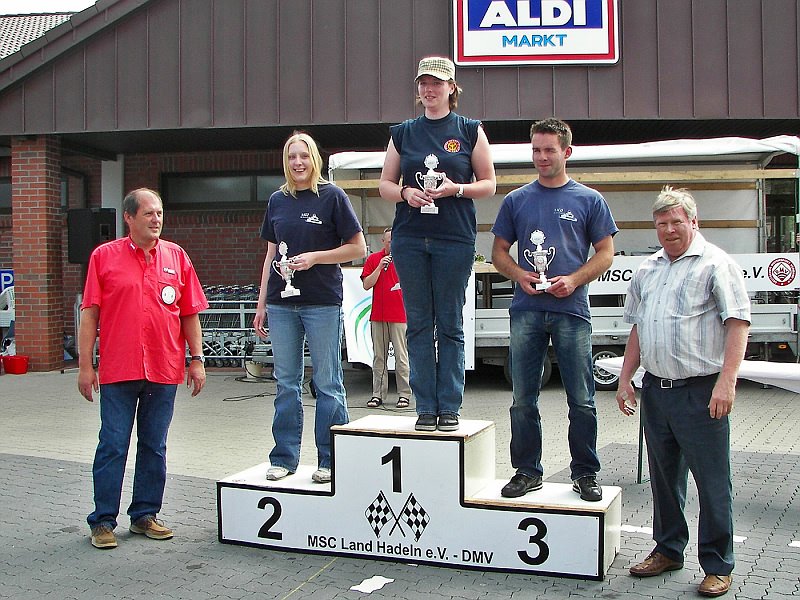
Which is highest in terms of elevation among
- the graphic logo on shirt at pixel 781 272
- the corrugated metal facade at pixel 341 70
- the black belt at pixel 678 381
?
the corrugated metal facade at pixel 341 70

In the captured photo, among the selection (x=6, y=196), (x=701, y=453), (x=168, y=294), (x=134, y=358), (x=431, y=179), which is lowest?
(x=701, y=453)

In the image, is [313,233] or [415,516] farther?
[313,233]

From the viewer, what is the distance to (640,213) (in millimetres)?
11414

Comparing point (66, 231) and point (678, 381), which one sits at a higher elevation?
point (66, 231)

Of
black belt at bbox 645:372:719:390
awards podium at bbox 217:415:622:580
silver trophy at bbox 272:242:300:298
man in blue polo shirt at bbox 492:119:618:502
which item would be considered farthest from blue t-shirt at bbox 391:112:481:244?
black belt at bbox 645:372:719:390

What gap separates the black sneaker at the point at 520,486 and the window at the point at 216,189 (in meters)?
10.7

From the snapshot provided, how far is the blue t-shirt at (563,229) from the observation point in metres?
4.29

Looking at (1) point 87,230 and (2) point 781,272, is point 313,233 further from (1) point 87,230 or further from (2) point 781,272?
(1) point 87,230

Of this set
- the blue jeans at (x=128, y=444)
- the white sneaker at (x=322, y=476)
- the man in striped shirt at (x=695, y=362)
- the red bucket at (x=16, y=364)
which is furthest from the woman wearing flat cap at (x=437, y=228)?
the red bucket at (x=16, y=364)

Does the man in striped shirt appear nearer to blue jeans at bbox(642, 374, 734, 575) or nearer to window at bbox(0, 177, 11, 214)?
blue jeans at bbox(642, 374, 734, 575)

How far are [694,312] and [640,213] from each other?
7.85 meters

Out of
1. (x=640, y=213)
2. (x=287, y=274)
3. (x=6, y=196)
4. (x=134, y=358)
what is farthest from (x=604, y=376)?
(x=6, y=196)

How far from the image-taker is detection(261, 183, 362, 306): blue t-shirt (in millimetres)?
4785

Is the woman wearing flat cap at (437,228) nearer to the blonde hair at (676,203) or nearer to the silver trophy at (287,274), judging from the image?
the silver trophy at (287,274)
